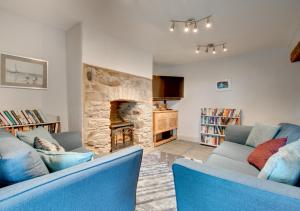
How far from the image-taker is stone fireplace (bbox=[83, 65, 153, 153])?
2.82 m

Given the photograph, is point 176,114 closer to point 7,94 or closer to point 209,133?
point 209,133

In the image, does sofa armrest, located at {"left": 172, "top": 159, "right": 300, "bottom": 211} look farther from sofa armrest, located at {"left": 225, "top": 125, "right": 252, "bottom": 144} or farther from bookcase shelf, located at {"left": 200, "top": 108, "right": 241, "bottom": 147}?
bookcase shelf, located at {"left": 200, "top": 108, "right": 241, "bottom": 147}

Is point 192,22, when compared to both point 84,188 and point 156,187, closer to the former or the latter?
point 156,187

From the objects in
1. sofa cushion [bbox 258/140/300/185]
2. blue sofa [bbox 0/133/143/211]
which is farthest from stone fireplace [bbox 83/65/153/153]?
sofa cushion [bbox 258/140/300/185]

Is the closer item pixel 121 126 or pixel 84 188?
pixel 84 188

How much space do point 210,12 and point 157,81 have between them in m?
2.69

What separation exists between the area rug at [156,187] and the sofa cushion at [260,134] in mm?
1381

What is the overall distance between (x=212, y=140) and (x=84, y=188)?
4179mm

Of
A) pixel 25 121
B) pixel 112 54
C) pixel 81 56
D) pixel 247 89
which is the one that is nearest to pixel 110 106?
pixel 112 54

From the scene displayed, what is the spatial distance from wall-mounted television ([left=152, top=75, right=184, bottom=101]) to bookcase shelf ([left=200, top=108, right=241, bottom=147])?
0.93m

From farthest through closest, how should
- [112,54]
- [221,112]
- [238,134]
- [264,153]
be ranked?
[221,112]
[112,54]
[238,134]
[264,153]

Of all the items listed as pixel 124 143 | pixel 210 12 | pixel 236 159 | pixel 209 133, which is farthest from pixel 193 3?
pixel 209 133

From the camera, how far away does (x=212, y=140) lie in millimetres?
4609

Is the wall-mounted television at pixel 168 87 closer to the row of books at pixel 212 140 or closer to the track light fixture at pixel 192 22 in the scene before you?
the row of books at pixel 212 140
